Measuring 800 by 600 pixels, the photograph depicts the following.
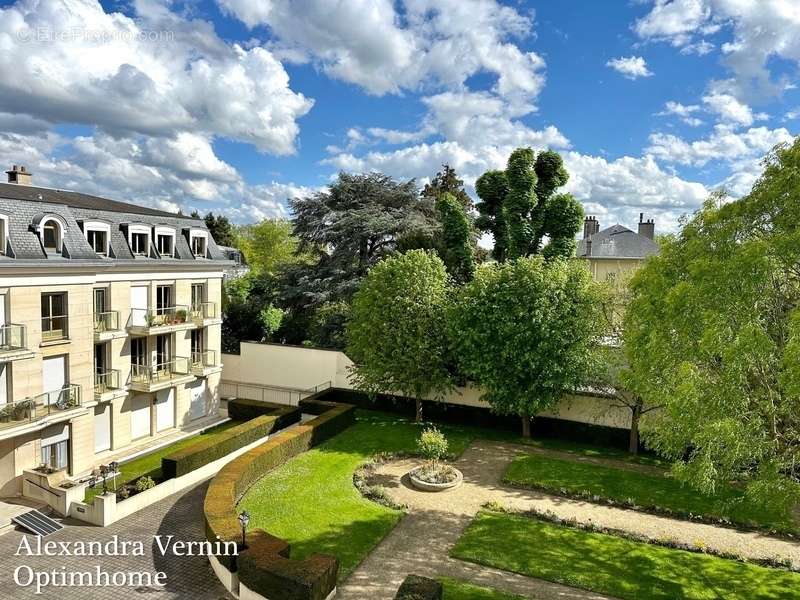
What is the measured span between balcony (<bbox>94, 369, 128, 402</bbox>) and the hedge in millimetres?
17128

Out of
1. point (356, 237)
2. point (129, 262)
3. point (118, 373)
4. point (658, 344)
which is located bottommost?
point (118, 373)

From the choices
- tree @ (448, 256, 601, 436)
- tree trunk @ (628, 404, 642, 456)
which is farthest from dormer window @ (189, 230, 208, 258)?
tree trunk @ (628, 404, 642, 456)

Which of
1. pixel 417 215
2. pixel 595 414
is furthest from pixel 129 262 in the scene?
pixel 595 414

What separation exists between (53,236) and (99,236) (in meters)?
2.70

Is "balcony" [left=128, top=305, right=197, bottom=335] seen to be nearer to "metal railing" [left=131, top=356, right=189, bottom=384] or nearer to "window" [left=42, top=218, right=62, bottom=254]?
"metal railing" [left=131, top=356, right=189, bottom=384]

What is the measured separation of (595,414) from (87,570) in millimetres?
22852

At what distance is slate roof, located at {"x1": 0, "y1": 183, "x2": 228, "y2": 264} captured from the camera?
2031cm

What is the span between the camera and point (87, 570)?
51.5ft

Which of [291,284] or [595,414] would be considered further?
[291,284]

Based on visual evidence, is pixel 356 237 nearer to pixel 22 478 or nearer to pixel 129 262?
pixel 129 262

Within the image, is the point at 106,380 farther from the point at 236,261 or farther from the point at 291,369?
the point at 236,261

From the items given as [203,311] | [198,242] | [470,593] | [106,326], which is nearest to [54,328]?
[106,326]

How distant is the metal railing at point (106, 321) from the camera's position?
24348 mm

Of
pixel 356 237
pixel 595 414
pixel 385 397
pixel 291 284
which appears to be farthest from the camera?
pixel 291 284
